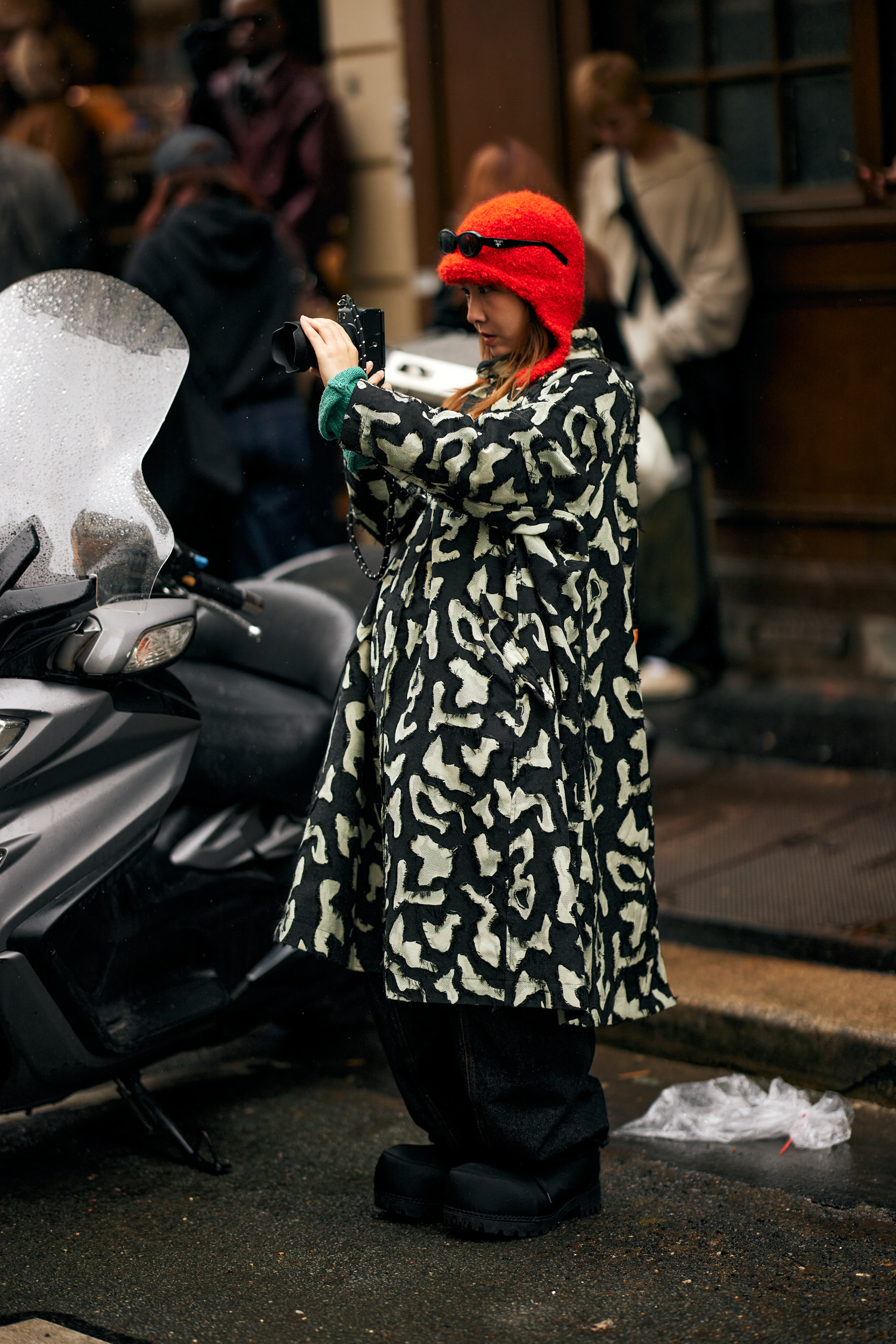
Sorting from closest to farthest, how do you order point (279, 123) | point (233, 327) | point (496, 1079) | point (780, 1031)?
point (496, 1079)
point (780, 1031)
point (233, 327)
point (279, 123)

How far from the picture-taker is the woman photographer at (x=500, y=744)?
2990 mm

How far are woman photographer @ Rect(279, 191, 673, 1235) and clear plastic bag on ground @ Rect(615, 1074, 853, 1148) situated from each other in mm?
492

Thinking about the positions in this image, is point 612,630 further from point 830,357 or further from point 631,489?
point 830,357

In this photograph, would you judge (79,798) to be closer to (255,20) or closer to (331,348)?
(331,348)

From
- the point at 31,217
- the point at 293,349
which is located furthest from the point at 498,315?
the point at 31,217

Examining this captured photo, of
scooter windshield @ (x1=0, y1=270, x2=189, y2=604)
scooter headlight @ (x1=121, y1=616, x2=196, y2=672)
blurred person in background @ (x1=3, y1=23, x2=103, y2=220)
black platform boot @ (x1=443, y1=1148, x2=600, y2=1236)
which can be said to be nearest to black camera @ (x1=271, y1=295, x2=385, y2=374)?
scooter windshield @ (x1=0, y1=270, x2=189, y2=604)

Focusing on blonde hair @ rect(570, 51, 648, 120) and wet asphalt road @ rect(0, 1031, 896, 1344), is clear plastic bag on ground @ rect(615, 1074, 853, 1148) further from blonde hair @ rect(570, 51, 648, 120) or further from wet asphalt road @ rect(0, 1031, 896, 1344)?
blonde hair @ rect(570, 51, 648, 120)

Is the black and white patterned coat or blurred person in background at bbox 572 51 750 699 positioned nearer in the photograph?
the black and white patterned coat

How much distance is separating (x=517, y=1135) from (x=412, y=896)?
0.48m

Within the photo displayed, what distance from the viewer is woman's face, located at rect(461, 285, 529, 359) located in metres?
3.07

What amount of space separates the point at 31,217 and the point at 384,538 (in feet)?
15.1

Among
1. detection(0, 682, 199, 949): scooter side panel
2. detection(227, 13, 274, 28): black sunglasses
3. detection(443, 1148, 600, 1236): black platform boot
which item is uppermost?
detection(227, 13, 274, 28): black sunglasses

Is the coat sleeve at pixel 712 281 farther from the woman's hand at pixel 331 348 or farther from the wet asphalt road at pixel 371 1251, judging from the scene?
the woman's hand at pixel 331 348

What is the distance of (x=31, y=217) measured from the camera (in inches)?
288
